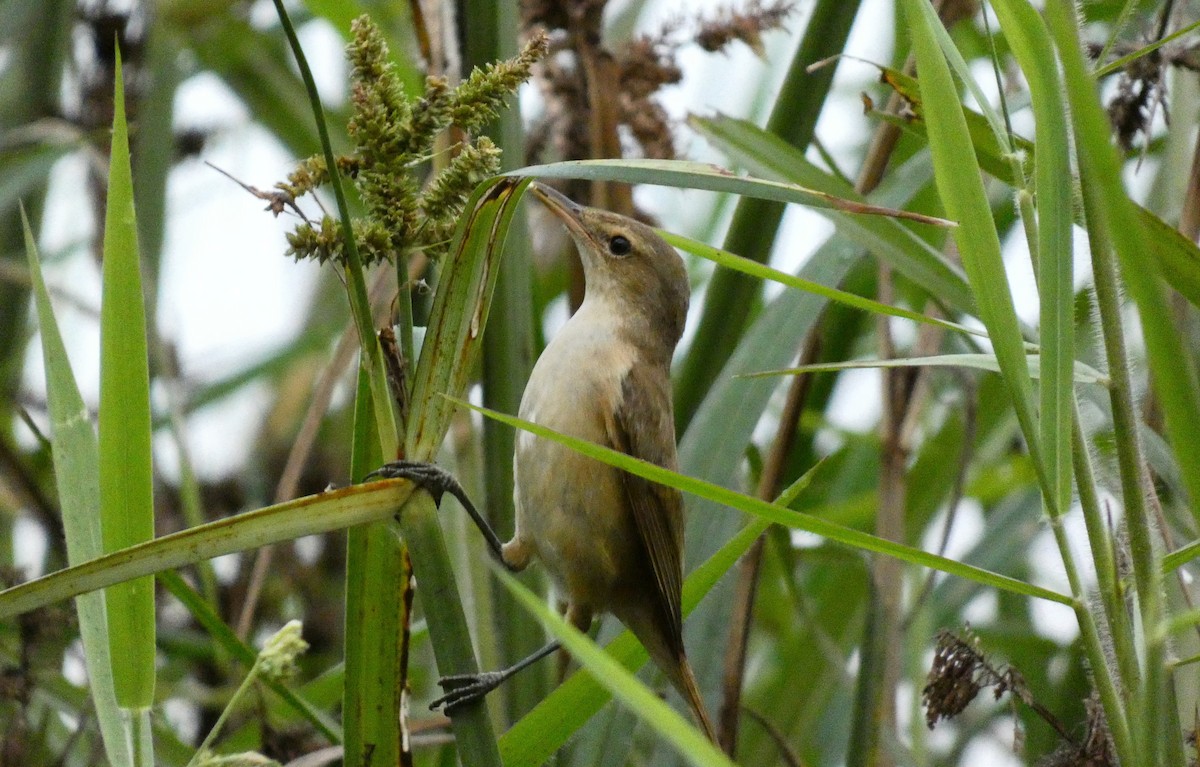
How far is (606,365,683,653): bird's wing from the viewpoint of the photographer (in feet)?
7.94

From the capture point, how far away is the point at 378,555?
1.61 meters

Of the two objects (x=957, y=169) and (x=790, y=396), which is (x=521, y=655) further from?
(x=957, y=169)

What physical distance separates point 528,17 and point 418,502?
172cm

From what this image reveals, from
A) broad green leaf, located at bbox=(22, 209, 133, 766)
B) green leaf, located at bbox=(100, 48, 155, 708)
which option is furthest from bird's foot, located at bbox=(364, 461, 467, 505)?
broad green leaf, located at bbox=(22, 209, 133, 766)

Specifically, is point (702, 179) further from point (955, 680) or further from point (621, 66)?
point (621, 66)

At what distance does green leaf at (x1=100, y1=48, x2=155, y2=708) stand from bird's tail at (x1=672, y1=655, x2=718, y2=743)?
102 centimetres

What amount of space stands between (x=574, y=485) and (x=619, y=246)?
593 millimetres

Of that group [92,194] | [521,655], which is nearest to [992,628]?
[521,655]

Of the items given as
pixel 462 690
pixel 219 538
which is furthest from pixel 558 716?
pixel 219 538

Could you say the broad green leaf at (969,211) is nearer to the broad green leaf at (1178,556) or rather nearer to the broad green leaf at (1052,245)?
the broad green leaf at (1052,245)

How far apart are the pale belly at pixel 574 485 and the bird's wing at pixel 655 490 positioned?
41 millimetres

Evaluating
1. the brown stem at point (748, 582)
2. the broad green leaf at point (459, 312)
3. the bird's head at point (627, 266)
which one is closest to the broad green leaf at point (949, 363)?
the broad green leaf at point (459, 312)

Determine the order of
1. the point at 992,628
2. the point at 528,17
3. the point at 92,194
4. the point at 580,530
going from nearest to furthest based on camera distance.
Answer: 1. the point at 580,530
2. the point at 528,17
3. the point at 992,628
4. the point at 92,194

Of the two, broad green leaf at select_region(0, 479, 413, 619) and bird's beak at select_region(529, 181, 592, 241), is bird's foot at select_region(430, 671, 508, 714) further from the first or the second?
bird's beak at select_region(529, 181, 592, 241)
